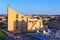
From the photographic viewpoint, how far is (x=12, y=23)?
21.1 m

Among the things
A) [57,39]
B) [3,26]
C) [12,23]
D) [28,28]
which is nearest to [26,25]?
[28,28]

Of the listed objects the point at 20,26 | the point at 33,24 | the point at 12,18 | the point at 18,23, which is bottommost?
the point at 20,26

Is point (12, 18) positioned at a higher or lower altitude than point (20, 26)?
higher

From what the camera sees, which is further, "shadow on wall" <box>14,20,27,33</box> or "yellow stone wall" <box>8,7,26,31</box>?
"shadow on wall" <box>14,20,27,33</box>

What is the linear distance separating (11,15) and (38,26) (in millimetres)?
3815

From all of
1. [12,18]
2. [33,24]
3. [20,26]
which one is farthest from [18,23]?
[33,24]

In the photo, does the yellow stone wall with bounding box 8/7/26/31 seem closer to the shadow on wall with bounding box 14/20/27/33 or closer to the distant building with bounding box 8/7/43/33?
the distant building with bounding box 8/7/43/33

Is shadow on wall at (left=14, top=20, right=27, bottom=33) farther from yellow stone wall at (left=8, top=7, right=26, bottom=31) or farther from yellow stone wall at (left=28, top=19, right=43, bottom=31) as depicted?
yellow stone wall at (left=28, top=19, right=43, bottom=31)

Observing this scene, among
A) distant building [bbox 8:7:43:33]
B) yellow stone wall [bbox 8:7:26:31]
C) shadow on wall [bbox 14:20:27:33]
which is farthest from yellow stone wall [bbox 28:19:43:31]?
yellow stone wall [bbox 8:7:26:31]

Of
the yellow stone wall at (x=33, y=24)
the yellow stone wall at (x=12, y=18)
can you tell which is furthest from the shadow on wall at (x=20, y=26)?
the yellow stone wall at (x=33, y=24)

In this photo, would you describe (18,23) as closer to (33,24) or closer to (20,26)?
(20,26)

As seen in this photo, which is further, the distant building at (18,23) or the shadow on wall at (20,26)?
the shadow on wall at (20,26)

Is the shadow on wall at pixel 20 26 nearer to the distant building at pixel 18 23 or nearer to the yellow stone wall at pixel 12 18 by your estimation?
the distant building at pixel 18 23

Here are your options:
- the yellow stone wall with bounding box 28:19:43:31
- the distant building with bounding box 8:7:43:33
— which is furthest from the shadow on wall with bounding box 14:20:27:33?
the yellow stone wall with bounding box 28:19:43:31
